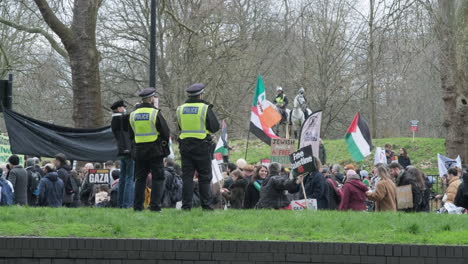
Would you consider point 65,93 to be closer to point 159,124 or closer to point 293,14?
point 293,14

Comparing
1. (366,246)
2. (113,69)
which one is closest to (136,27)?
(113,69)

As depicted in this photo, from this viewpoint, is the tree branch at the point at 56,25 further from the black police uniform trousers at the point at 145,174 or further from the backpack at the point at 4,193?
the black police uniform trousers at the point at 145,174

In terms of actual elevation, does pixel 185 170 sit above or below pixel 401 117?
below

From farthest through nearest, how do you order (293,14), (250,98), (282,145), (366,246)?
(293,14), (250,98), (282,145), (366,246)

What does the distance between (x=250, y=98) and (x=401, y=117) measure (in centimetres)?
1820

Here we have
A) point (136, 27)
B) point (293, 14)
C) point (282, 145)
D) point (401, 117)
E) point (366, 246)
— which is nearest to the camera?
point (366, 246)

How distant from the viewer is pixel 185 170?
13.7 m

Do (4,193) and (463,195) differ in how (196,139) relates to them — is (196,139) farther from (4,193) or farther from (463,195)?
(4,193)

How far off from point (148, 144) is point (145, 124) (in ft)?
1.04

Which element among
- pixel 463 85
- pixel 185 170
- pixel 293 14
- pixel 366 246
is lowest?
pixel 366 246

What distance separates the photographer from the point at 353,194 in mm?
15781

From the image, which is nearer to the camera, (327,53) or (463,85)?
(463,85)

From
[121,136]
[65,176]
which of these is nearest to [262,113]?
[65,176]

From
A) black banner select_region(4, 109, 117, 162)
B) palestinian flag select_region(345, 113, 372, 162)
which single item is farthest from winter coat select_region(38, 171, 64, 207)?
palestinian flag select_region(345, 113, 372, 162)
